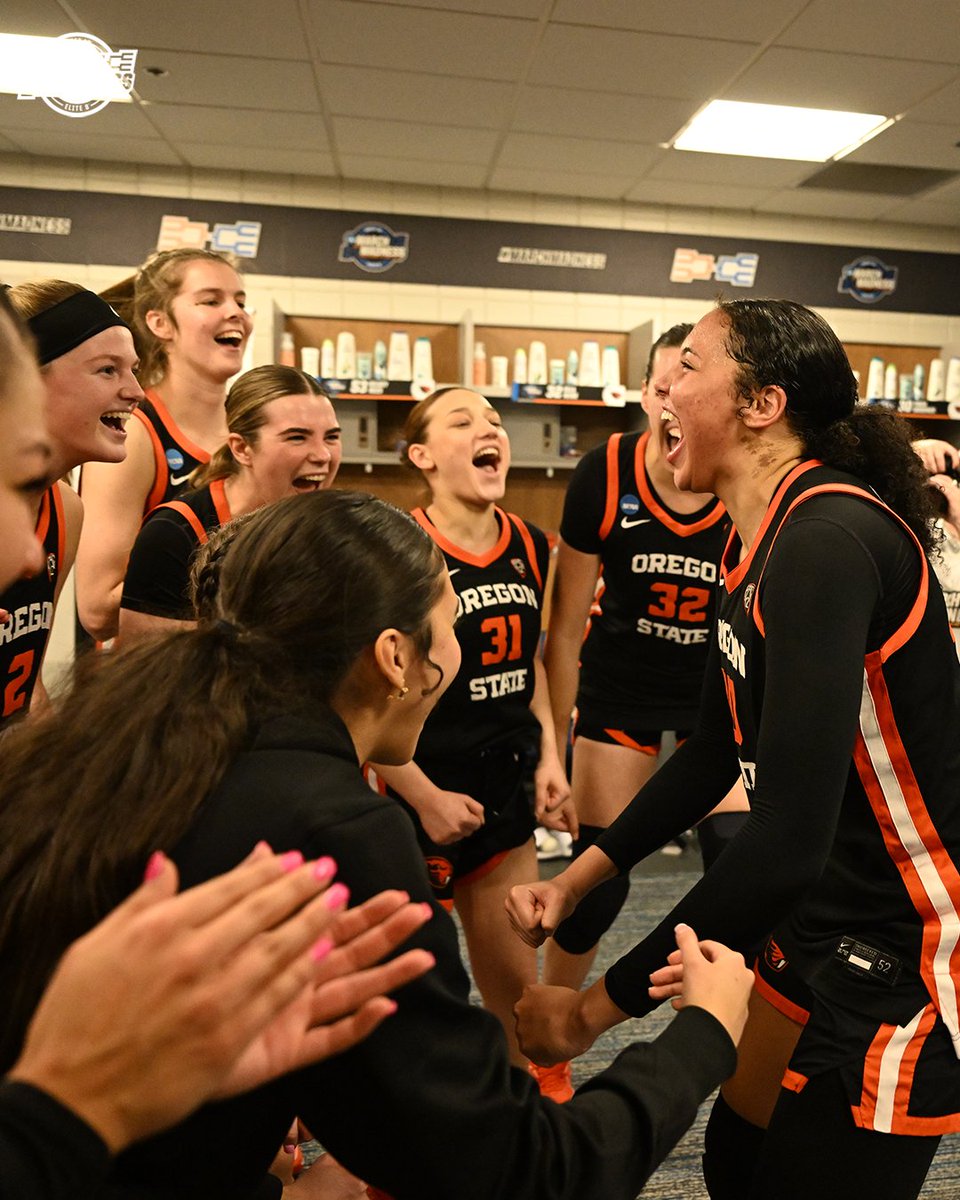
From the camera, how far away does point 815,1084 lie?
1.28 m

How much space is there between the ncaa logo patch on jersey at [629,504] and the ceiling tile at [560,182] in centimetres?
388

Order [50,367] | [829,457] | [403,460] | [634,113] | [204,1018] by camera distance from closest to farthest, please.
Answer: [204,1018], [829,457], [50,367], [403,460], [634,113]

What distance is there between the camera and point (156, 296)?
2670mm

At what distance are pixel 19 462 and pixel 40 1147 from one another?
0.60 metres

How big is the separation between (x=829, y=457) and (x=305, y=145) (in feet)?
16.1

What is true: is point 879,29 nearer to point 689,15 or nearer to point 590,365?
point 689,15

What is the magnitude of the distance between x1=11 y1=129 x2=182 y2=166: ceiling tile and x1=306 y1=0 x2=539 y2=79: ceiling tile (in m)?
1.83

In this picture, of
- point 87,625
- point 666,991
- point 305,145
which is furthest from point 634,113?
point 666,991

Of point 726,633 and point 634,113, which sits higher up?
point 634,113

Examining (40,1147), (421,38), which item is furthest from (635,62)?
(40,1147)

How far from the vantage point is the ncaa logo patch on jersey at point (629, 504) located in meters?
2.62

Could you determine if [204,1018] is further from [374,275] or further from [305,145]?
[374,275]

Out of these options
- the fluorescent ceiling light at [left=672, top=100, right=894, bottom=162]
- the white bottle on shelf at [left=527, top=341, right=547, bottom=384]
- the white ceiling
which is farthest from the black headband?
the white bottle on shelf at [left=527, top=341, right=547, bottom=384]

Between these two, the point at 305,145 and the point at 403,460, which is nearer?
the point at 403,460
